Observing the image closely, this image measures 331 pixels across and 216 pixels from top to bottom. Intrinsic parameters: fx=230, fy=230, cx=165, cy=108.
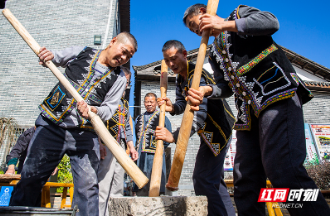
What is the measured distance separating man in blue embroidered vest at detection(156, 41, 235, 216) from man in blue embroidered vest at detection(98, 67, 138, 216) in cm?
135

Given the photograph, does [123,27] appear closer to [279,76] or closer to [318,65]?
[318,65]

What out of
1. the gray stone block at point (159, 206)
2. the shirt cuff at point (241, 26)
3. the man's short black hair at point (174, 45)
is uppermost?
the man's short black hair at point (174, 45)

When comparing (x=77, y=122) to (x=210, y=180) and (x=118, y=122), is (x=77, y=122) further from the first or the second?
(x=118, y=122)

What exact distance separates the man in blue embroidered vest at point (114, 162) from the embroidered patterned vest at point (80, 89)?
2.87ft

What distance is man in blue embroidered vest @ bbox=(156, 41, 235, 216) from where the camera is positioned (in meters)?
2.16

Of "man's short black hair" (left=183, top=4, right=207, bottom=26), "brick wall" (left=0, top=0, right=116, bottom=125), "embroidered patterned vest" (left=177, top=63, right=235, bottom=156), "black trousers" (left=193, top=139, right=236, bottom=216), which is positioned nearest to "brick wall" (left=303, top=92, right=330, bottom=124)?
"brick wall" (left=0, top=0, right=116, bottom=125)

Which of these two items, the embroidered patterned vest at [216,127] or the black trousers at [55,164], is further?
the embroidered patterned vest at [216,127]

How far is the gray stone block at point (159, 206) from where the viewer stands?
4.36ft

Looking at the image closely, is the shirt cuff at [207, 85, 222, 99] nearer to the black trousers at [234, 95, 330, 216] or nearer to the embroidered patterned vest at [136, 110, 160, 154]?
the black trousers at [234, 95, 330, 216]

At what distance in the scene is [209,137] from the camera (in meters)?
2.31

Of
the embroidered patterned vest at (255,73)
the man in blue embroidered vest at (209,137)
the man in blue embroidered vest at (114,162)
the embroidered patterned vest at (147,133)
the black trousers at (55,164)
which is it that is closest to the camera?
the embroidered patterned vest at (255,73)

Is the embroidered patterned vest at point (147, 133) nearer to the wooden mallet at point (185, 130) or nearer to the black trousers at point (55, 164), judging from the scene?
the black trousers at point (55, 164)

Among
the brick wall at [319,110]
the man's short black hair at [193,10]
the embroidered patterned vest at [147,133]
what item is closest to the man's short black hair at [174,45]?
the man's short black hair at [193,10]

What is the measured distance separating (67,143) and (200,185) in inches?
52.9
